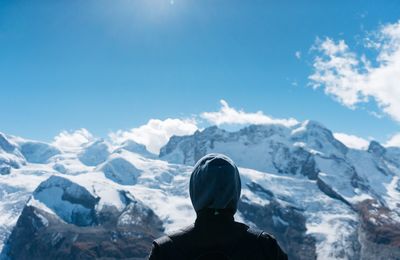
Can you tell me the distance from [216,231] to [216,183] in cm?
54

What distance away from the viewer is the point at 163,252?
18.4ft

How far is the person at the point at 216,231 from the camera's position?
5555 millimetres

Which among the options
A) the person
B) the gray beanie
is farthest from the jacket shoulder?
the gray beanie

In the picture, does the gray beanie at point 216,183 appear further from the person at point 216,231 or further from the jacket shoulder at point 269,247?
the jacket shoulder at point 269,247

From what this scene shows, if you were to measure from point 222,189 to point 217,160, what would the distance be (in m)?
0.34

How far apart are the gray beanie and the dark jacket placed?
0.95 ft

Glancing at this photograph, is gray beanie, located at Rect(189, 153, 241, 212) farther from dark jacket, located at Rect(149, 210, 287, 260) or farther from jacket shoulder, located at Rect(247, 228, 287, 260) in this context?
jacket shoulder, located at Rect(247, 228, 287, 260)

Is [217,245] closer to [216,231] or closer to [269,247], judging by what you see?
[216,231]

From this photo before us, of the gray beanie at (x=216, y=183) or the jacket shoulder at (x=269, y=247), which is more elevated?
the gray beanie at (x=216, y=183)

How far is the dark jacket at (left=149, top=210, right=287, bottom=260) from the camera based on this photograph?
555 cm

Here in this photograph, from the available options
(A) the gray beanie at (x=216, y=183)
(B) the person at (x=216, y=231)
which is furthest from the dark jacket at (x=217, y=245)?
(A) the gray beanie at (x=216, y=183)

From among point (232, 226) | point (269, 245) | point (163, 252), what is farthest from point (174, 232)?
point (269, 245)

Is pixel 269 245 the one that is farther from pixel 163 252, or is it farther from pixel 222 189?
pixel 163 252

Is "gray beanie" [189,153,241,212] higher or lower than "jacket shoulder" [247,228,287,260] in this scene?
higher
